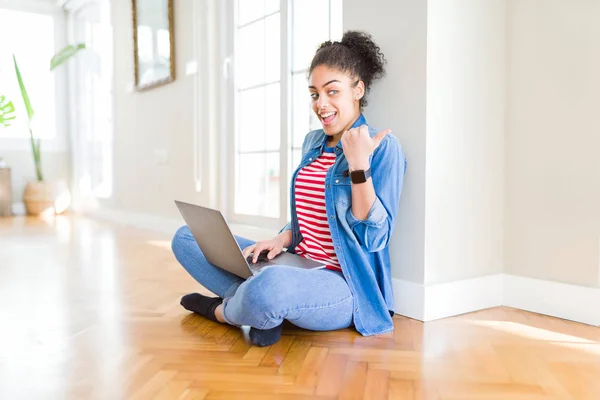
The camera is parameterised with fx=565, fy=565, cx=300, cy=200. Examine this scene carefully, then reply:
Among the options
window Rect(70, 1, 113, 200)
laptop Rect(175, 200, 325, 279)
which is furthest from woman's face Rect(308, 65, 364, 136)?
window Rect(70, 1, 113, 200)

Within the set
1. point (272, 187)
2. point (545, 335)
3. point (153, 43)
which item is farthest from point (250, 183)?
point (545, 335)

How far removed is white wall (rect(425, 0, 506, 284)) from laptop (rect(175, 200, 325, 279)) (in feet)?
1.53

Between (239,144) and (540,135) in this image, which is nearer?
A: (540,135)

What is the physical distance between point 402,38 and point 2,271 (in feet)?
6.96

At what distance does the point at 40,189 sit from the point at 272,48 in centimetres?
→ 380

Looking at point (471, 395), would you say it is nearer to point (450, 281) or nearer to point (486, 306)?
point (450, 281)

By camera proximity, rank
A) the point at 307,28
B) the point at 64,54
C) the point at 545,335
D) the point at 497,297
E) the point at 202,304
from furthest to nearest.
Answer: the point at 64,54 < the point at 307,28 < the point at 497,297 < the point at 202,304 < the point at 545,335

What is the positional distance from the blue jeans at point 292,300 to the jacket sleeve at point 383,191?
139 millimetres

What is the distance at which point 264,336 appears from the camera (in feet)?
4.91

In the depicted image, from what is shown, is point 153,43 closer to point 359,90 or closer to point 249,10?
point 249,10

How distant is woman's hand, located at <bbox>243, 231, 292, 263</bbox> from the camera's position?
1.70m

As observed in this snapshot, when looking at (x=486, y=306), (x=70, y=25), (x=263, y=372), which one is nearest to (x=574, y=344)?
(x=486, y=306)

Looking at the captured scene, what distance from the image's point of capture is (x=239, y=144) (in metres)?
3.49

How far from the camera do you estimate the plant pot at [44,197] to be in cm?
588
